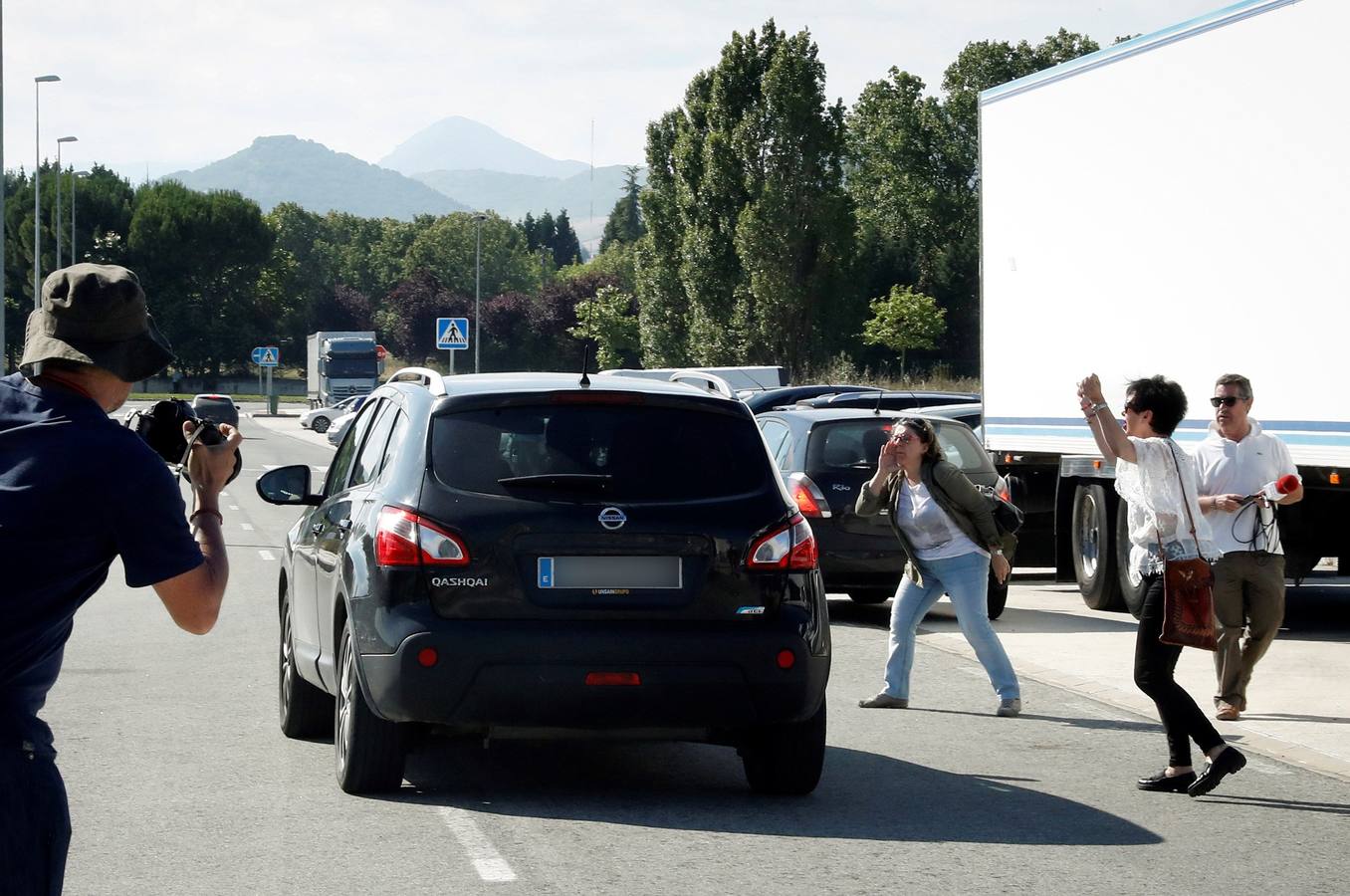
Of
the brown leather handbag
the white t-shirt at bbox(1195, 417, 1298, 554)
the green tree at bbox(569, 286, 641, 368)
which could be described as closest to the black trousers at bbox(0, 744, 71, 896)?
the brown leather handbag

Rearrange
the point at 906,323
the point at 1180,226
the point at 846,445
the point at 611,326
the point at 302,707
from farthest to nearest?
the point at 611,326 → the point at 906,323 → the point at 846,445 → the point at 1180,226 → the point at 302,707

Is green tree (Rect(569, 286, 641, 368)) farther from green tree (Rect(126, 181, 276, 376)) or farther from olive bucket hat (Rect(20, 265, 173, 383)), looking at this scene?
olive bucket hat (Rect(20, 265, 173, 383))

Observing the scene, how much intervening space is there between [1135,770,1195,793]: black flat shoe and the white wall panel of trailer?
478 cm

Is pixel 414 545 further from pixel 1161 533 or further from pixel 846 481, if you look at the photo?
pixel 846 481

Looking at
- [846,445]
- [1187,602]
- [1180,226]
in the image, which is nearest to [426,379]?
[1187,602]

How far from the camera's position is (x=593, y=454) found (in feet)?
23.4

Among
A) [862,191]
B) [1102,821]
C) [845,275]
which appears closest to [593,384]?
[1102,821]

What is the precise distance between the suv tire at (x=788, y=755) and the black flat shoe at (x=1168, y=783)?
4.50ft

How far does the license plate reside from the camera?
6906 mm

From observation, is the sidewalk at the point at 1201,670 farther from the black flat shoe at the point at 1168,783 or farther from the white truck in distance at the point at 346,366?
the white truck in distance at the point at 346,366

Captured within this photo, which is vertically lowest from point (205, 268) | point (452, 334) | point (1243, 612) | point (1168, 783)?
point (1168, 783)

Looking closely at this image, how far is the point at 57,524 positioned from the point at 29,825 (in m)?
0.48

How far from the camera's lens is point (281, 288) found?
398ft

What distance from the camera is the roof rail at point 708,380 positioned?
7.71 meters
